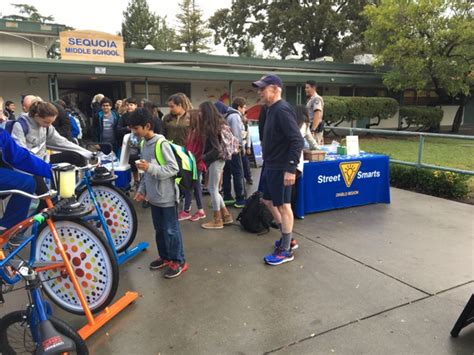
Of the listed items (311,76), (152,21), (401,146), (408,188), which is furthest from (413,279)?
(152,21)

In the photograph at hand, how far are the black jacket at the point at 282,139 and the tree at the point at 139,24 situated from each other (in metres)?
46.7

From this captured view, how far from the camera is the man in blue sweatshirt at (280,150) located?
3588 millimetres

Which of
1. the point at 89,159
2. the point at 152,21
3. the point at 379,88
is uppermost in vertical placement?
the point at 152,21

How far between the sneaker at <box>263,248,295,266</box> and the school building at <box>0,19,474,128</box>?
7.65 metres

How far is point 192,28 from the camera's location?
4575 cm

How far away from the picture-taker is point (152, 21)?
47594 mm

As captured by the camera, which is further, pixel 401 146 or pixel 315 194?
pixel 401 146

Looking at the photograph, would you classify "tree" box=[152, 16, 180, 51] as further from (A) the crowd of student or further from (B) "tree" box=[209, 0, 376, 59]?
(A) the crowd of student

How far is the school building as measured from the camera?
13.5 m

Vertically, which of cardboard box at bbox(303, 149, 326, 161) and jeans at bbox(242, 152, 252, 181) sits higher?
cardboard box at bbox(303, 149, 326, 161)

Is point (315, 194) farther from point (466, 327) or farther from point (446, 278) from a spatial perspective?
point (466, 327)

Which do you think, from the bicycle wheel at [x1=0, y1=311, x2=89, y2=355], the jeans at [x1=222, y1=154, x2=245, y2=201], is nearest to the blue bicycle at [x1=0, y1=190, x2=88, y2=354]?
the bicycle wheel at [x1=0, y1=311, x2=89, y2=355]

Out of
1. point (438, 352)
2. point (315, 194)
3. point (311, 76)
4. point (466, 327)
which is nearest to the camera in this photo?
point (438, 352)

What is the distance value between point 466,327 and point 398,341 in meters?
0.58
